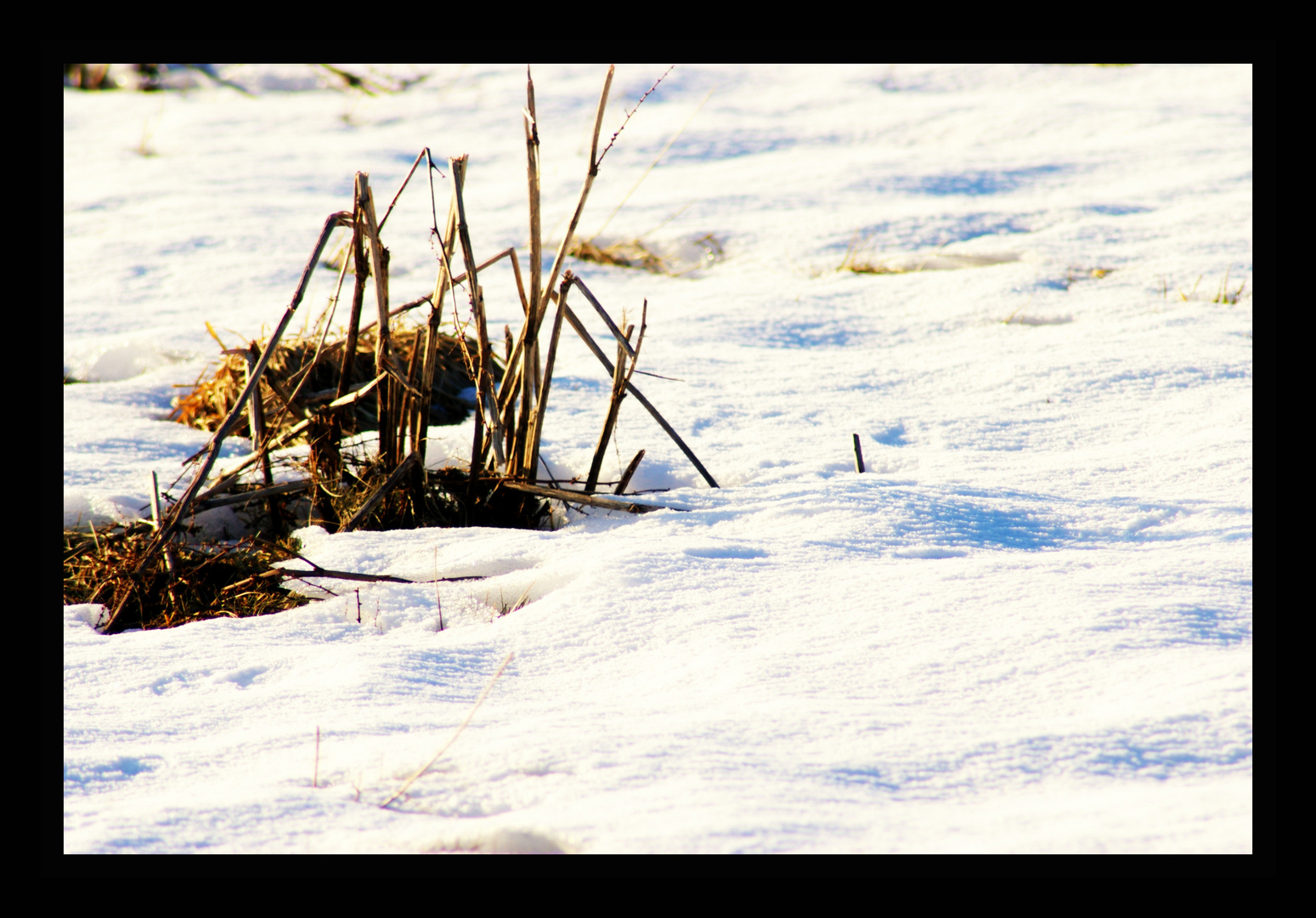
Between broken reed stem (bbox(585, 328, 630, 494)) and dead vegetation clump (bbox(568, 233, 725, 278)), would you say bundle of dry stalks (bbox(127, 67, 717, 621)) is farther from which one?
dead vegetation clump (bbox(568, 233, 725, 278))

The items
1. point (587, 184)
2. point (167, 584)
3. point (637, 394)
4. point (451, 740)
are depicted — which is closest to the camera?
point (451, 740)

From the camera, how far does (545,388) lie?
78.4 inches

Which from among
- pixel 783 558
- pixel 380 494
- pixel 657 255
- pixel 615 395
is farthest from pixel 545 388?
pixel 657 255

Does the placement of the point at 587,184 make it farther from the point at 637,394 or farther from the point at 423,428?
the point at 423,428

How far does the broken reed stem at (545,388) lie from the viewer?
1.93 meters

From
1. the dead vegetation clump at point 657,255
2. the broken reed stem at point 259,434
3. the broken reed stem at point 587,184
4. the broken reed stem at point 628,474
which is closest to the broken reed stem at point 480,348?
the broken reed stem at point 587,184

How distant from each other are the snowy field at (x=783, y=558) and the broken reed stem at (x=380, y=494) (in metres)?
0.05

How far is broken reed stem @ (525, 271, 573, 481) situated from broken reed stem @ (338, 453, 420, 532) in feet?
0.73

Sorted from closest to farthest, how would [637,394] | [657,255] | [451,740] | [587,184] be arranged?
[451,740] → [587,184] → [637,394] → [657,255]

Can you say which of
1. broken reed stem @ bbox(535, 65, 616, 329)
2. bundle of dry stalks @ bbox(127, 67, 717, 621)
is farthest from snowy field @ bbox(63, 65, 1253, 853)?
broken reed stem @ bbox(535, 65, 616, 329)

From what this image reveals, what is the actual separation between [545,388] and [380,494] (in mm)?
373

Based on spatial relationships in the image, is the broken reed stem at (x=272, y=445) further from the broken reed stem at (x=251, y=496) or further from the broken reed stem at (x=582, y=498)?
the broken reed stem at (x=582, y=498)
